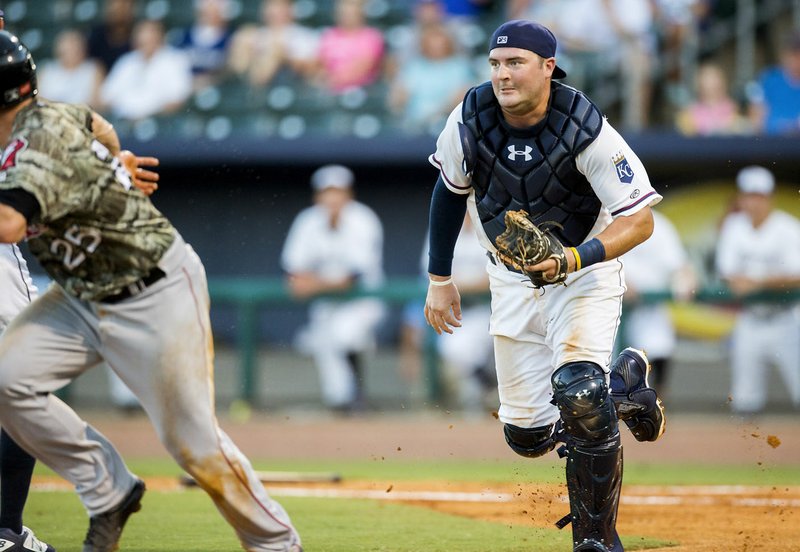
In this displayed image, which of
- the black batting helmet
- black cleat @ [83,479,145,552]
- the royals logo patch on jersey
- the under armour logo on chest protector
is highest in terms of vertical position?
the black batting helmet

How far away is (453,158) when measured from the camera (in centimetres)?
488

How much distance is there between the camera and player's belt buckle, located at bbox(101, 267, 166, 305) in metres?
4.02

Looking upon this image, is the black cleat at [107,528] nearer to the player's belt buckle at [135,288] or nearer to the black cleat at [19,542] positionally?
the black cleat at [19,542]

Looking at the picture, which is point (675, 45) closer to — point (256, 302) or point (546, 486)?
point (256, 302)

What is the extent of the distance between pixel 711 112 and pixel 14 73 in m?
8.75

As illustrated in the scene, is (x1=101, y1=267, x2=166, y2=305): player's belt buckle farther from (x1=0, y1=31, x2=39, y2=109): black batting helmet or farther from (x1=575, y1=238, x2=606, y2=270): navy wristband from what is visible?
(x1=575, y1=238, x2=606, y2=270): navy wristband

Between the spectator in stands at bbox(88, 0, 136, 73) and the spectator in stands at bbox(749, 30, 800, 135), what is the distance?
680cm

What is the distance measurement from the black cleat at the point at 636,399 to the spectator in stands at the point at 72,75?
8.81 m

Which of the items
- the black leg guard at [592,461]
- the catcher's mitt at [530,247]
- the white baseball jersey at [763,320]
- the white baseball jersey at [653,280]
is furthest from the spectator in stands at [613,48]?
the black leg guard at [592,461]

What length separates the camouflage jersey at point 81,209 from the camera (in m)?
3.81

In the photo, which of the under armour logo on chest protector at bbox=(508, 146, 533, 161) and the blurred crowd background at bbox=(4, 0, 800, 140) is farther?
the blurred crowd background at bbox=(4, 0, 800, 140)

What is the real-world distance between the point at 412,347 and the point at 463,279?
1.09m

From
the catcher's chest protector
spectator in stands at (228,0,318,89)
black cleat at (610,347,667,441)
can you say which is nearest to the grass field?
black cleat at (610,347,667,441)

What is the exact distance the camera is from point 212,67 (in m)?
12.6
